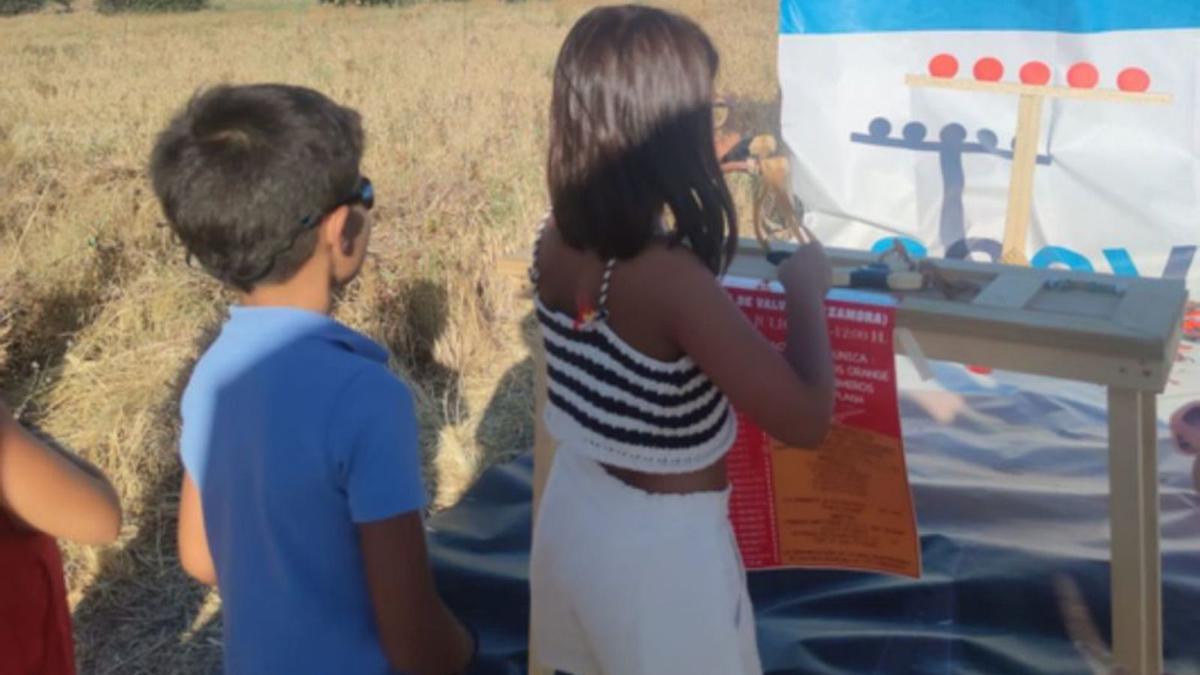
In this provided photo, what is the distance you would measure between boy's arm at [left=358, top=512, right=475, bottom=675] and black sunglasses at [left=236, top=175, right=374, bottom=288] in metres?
0.30

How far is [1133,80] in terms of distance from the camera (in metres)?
3.95

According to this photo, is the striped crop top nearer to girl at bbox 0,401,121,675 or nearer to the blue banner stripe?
girl at bbox 0,401,121,675

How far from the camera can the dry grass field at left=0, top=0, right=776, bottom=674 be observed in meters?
2.92

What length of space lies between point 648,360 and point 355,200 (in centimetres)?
39

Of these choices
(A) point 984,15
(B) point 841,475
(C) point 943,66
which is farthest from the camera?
(C) point 943,66

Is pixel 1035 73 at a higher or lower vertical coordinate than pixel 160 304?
higher

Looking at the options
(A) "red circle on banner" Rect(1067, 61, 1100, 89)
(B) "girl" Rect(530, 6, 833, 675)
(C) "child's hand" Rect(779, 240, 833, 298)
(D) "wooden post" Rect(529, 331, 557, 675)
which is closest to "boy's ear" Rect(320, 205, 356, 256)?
(B) "girl" Rect(530, 6, 833, 675)

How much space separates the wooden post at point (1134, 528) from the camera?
174cm

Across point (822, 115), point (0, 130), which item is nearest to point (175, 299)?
point (822, 115)

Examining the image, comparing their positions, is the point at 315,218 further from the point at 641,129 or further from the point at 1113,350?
the point at 1113,350

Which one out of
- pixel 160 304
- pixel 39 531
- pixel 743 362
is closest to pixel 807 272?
pixel 743 362

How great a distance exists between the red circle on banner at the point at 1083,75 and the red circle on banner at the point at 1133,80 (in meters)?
0.07

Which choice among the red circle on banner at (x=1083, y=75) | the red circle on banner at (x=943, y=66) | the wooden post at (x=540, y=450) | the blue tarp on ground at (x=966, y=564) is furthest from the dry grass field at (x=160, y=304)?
the red circle on banner at (x=1083, y=75)

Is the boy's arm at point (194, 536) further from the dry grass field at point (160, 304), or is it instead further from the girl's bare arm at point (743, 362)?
the dry grass field at point (160, 304)
